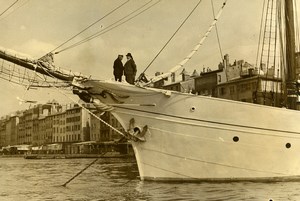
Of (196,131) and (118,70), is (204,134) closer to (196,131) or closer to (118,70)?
(196,131)

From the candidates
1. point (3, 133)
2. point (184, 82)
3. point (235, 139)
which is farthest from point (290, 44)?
point (3, 133)

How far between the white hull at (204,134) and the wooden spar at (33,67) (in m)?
0.79

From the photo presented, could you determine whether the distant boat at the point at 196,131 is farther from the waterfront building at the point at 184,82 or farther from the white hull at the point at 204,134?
the waterfront building at the point at 184,82

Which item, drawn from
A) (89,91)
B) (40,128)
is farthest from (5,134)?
(89,91)

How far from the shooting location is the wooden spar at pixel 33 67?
12.4m

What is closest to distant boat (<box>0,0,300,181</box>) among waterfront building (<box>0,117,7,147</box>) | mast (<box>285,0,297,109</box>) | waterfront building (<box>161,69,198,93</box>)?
mast (<box>285,0,297,109</box>)

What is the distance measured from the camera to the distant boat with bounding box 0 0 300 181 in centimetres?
1388

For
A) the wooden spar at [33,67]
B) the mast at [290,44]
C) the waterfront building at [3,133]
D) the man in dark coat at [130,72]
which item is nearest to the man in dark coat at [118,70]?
the man in dark coat at [130,72]

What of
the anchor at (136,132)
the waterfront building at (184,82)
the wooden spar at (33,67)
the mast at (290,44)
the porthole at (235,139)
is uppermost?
the waterfront building at (184,82)

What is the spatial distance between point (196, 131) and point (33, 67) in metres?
5.13

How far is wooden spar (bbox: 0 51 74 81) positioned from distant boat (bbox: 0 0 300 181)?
40cm

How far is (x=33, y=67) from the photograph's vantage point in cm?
1281

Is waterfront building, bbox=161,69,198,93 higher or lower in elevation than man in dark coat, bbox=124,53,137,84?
higher

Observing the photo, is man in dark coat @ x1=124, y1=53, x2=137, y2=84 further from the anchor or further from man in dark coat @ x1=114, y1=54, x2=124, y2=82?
the anchor
